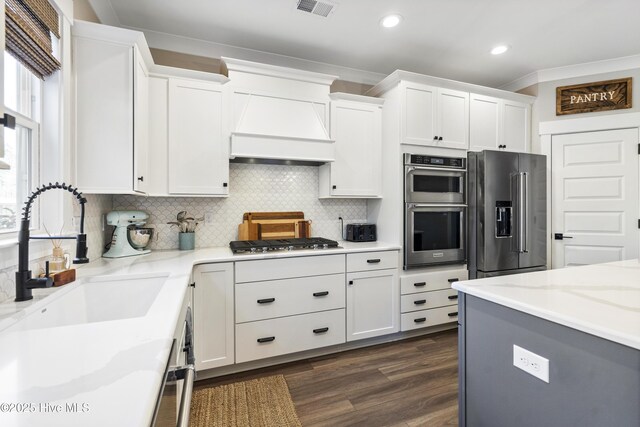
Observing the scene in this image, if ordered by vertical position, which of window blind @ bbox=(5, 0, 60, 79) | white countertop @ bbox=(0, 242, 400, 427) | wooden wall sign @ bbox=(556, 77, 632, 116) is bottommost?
white countertop @ bbox=(0, 242, 400, 427)

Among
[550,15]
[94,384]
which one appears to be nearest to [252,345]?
[94,384]

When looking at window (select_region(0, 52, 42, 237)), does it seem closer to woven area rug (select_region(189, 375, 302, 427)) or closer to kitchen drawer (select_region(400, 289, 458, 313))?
woven area rug (select_region(189, 375, 302, 427))

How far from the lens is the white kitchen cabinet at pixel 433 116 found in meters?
2.94

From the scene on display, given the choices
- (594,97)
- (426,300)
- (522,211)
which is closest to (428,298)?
(426,300)

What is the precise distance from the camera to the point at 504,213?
10.1ft

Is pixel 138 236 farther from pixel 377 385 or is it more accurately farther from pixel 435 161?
pixel 435 161

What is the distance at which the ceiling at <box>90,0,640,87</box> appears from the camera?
90.4 inches

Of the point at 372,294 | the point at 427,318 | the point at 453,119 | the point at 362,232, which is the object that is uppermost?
the point at 453,119

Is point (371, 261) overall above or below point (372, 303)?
above

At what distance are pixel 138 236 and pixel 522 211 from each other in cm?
358

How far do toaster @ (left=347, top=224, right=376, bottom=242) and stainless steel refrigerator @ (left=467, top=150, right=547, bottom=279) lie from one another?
1.00 meters

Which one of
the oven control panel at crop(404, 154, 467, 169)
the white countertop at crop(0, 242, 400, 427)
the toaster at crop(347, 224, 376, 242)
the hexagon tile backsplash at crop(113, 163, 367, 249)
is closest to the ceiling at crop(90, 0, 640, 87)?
the oven control panel at crop(404, 154, 467, 169)

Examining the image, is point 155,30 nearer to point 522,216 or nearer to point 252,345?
point 252,345

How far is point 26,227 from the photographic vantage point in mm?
1159
